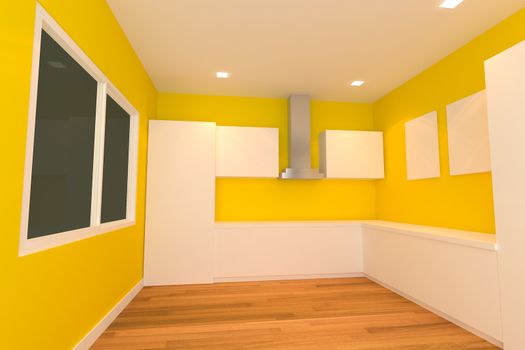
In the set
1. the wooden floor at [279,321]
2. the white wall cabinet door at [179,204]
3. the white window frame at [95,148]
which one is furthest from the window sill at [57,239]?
the white wall cabinet door at [179,204]

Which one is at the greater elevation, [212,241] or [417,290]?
[212,241]

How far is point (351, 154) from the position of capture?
446cm

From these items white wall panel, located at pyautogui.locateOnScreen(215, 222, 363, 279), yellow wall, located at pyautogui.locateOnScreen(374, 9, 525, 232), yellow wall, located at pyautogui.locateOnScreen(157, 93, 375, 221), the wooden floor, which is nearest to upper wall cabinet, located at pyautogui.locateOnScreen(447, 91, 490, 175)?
yellow wall, located at pyautogui.locateOnScreen(374, 9, 525, 232)

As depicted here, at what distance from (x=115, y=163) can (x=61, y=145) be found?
111 cm

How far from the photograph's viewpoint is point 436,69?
3537 mm

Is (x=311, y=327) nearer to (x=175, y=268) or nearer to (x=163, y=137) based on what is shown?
(x=175, y=268)

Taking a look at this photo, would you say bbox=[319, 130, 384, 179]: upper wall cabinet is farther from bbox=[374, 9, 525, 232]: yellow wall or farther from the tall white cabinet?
the tall white cabinet

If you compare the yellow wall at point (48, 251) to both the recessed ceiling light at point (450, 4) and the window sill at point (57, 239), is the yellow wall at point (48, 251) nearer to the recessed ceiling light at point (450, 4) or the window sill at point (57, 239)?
the window sill at point (57, 239)

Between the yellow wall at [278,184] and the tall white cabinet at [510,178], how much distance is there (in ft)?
8.63

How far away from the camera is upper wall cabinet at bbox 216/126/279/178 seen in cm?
417

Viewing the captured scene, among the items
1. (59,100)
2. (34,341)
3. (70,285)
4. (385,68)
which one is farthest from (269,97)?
(34,341)

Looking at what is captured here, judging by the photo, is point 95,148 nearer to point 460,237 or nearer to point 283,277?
point 283,277

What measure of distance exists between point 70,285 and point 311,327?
1876mm

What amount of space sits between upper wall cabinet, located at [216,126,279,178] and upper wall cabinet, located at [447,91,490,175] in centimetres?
213
